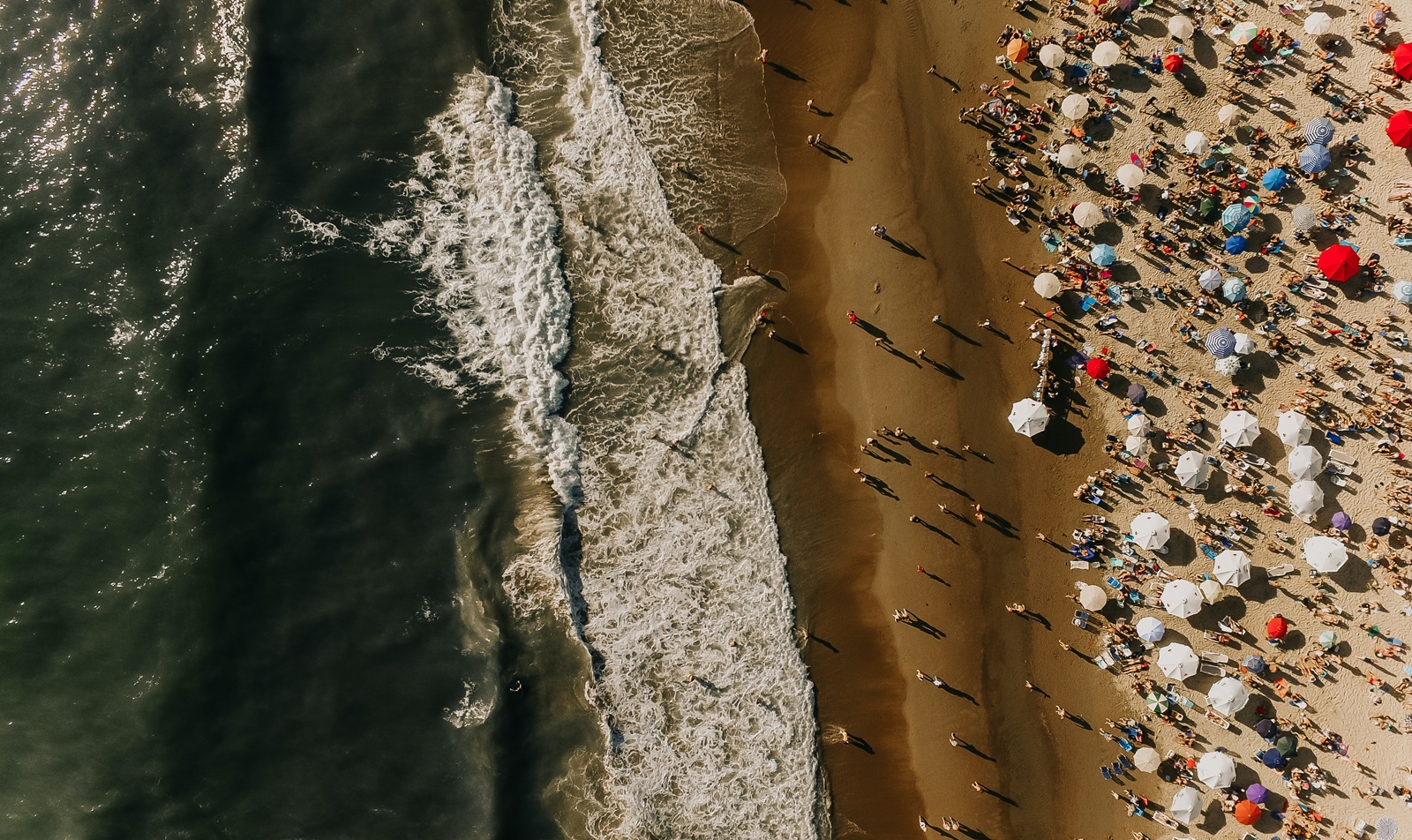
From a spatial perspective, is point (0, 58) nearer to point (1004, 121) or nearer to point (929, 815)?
point (1004, 121)

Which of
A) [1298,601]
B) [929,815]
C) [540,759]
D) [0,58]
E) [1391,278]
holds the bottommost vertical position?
[929,815]

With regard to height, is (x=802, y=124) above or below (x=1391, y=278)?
above

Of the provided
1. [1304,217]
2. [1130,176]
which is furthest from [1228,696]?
[1130,176]

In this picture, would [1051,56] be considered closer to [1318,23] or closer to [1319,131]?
[1318,23]

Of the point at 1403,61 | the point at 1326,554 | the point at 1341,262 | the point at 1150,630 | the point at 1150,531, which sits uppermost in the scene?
Result: the point at 1403,61

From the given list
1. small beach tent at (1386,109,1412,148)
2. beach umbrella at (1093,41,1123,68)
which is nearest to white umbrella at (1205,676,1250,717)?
small beach tent at (1386,109,1412,148)

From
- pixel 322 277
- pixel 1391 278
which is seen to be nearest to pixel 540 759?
pixel 322 277
